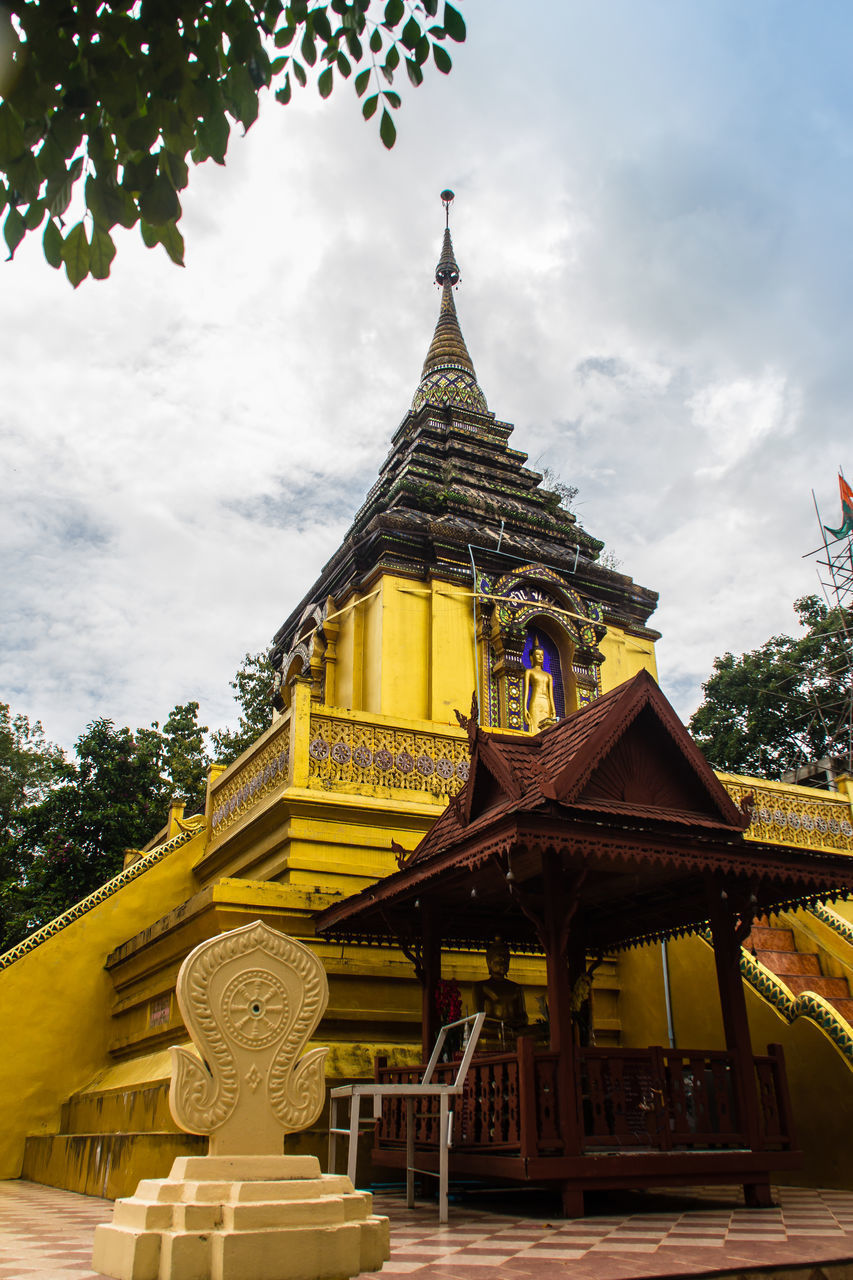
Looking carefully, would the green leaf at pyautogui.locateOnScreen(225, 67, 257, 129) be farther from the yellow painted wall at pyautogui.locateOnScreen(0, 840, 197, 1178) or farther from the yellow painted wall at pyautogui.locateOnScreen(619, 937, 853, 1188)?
the yellow painted wall at pyautogui.locateOnScreen(0, 840, 197, 1178)

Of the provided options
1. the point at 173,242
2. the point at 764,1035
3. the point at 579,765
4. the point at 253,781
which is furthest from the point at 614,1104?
the point at 253,781

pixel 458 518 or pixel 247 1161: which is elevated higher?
pixel 458 518

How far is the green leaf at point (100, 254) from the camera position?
3863 millimetres

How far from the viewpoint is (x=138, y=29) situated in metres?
3.95

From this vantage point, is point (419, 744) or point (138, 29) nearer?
point (138, 29)

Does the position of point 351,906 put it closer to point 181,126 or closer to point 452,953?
point 452,953

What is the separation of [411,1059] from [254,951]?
15.2 ft

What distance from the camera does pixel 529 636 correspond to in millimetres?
16438

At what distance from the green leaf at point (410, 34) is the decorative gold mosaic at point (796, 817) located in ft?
35.9

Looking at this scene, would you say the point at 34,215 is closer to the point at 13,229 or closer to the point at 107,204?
the point at 13,229

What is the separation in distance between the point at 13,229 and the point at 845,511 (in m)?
27.8

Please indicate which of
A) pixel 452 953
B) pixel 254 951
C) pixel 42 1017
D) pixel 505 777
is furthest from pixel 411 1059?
pixel 42 1017

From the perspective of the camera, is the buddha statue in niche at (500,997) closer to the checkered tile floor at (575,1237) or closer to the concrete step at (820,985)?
the checkered tile floor at (575,1237)

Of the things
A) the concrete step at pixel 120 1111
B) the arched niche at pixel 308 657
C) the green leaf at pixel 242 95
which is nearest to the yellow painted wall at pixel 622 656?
the arched niche at pixel 308 657
